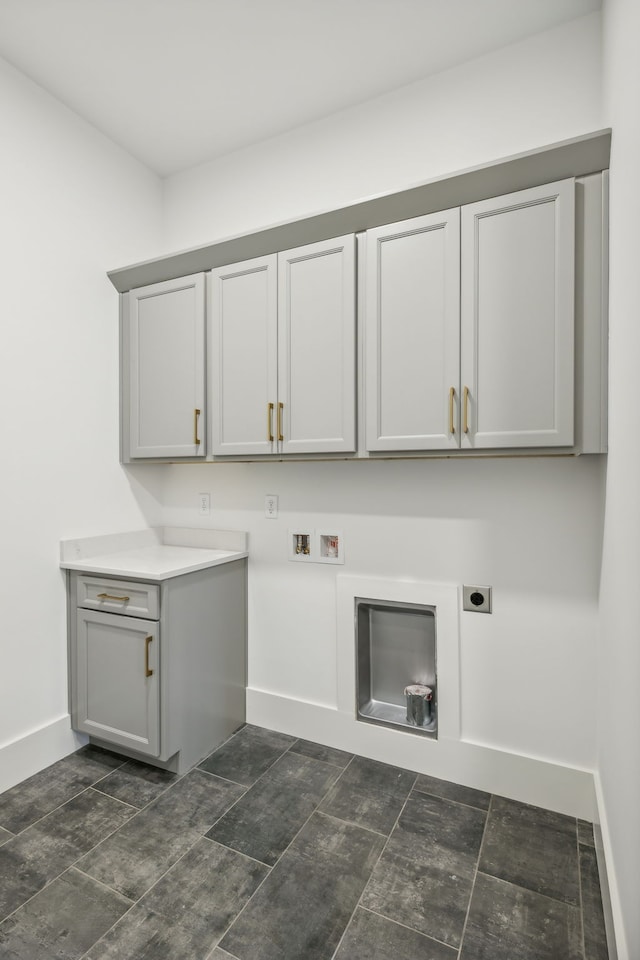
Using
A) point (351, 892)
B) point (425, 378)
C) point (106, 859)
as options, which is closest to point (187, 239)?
point (425, 378)

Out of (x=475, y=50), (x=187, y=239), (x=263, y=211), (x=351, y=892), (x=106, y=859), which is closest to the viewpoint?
(x=351, y=892)

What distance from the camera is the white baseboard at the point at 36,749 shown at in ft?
6.53

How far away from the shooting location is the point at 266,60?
2.03m

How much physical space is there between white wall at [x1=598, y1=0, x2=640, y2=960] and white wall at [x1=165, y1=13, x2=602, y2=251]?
0.20m

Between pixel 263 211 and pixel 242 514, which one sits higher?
pixel 263 211

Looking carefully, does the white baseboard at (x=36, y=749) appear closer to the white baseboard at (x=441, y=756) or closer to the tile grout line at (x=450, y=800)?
the white baseboard at (x=441, y=756)

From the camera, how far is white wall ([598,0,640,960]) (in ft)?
3.53

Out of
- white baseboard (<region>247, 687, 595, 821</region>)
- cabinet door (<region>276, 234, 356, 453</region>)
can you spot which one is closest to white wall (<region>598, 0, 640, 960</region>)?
white baseboard (<region>247, 687, 595, 821</region>)

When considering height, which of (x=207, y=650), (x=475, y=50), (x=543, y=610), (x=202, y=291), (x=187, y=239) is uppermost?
(x=475, y=50)

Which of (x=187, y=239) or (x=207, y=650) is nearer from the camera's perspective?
(x=207, y=650)

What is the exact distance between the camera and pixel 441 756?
2061 millimetres

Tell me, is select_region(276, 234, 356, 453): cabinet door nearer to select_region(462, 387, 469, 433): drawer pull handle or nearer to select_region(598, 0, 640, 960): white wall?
select_region(462, 387, 469, 433): drawer pull handle

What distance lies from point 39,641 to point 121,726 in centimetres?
51

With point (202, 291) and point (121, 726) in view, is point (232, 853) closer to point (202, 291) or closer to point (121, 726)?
point (121, 726)
